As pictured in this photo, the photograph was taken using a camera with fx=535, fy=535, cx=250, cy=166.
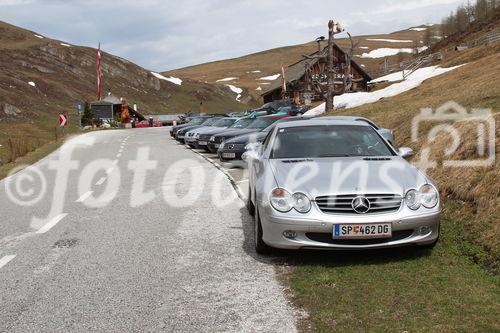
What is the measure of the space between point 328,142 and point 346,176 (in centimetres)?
135

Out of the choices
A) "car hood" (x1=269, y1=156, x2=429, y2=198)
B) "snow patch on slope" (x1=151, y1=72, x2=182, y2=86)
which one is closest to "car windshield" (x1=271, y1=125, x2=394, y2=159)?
"car hood" (x1=269, y1=156, x2=429, y2=198)

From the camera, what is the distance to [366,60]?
182 metres

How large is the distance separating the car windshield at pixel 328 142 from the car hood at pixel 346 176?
328mm

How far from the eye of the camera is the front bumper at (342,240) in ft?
17.5

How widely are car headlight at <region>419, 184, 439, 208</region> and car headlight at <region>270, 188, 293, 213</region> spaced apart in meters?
1.36

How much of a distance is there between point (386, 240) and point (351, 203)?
525 mm

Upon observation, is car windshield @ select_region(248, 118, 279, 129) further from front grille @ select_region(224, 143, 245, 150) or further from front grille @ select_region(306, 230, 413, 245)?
front grille @ select_region(306, 230, 413, 245)

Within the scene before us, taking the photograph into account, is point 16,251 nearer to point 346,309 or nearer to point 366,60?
point 346,309

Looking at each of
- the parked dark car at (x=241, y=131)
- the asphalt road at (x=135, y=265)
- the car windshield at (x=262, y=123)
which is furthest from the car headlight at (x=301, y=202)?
the car windshield at (x=262, y=123)

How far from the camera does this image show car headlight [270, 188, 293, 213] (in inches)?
218

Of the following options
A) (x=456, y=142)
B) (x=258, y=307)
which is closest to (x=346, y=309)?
(x=258, y=307)

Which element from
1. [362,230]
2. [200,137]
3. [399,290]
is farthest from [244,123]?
[399,290]

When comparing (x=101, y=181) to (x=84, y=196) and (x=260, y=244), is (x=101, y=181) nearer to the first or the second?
(x=84, y=196)

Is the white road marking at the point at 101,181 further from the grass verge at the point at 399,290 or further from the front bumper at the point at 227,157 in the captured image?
the grass verge at the point at 399,290
